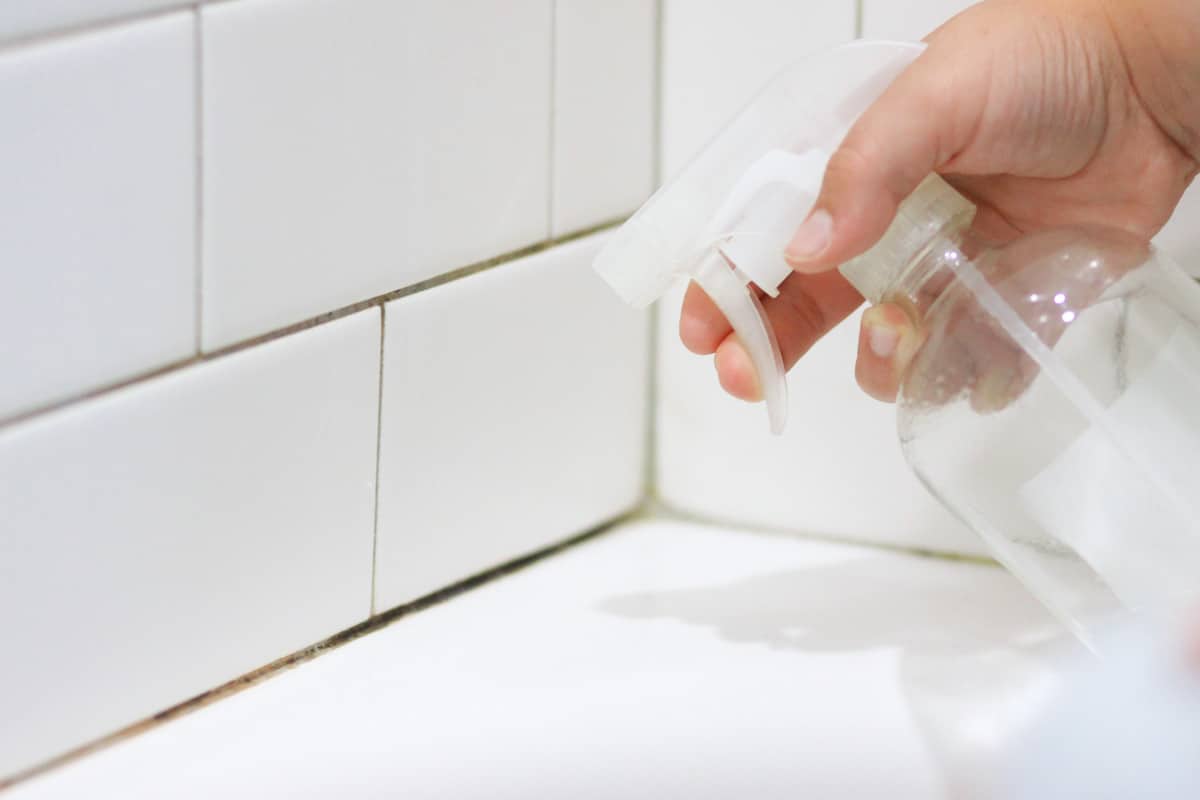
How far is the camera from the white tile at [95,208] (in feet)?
1.30

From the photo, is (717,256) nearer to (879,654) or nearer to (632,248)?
(632,248)

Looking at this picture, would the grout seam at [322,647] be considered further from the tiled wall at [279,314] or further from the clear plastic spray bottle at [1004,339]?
the clear plastic spray bottle at [1004,339]

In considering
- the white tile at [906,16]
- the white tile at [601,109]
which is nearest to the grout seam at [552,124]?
the white tile at [601,109]

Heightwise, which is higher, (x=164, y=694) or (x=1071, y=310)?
(x=1071, y=310)

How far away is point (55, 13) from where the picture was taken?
0.39m

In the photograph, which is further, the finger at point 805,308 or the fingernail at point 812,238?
the finger at point 805,308

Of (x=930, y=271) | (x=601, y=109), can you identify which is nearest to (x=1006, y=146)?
(x=930, y=271)

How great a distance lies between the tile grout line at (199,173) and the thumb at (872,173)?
0.16 meters

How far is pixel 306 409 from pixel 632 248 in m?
0.12

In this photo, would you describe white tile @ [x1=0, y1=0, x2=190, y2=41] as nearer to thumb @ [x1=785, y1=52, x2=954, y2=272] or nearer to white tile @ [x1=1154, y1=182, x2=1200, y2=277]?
thumb @ [x1=785, y1=52, x2=954, y2=272]

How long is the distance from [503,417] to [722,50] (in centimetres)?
16

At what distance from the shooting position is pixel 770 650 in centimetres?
55

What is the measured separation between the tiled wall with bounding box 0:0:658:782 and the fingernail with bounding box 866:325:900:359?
0.13 metres

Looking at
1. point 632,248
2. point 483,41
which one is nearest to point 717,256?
point 632,248
